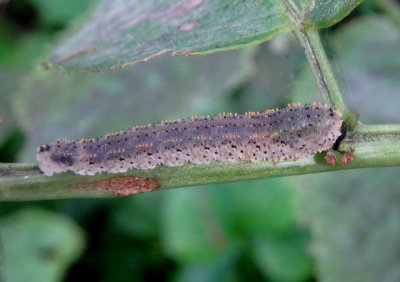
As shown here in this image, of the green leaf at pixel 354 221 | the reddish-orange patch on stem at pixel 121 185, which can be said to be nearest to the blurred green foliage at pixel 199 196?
the green leaf at pixel 354 221

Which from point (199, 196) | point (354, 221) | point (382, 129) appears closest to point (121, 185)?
point (382, 129)

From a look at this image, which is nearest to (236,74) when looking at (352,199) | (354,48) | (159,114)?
(159,114)

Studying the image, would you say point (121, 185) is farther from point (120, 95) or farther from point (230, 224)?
point (230, 224)

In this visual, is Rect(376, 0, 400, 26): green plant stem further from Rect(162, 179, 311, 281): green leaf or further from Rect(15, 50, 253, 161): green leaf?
Rect(162, 179, 311, 281): green leaf

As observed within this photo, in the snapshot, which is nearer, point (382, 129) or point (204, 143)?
point (382, 129)

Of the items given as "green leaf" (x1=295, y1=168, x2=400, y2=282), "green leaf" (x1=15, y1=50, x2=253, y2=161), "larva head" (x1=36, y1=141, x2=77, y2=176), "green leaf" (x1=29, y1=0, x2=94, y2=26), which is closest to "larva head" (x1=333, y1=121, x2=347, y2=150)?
"larva head" (x1=36, y1=141, x2=77, y2=176)

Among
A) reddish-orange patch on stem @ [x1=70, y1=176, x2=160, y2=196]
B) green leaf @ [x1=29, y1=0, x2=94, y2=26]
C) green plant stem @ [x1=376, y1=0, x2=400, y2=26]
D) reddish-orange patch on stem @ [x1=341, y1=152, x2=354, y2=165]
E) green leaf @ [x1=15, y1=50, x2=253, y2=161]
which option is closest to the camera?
reddish-orange patch on stem @ [x1=341, y1=152, x2=354, y2=165]
